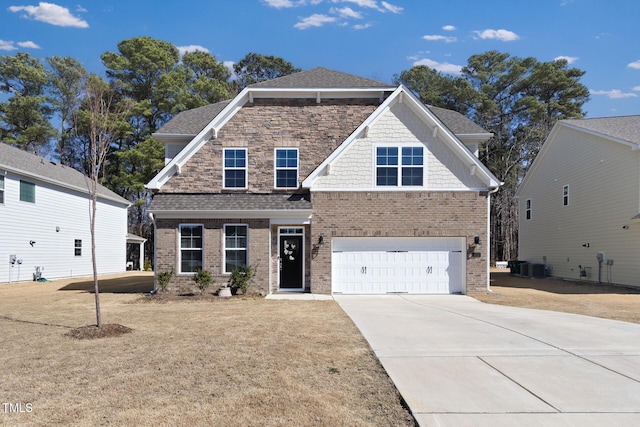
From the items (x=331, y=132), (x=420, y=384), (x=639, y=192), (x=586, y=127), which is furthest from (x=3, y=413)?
(x=586, y=127)

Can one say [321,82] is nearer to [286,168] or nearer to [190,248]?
[286,168]

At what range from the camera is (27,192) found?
2325 centimetres

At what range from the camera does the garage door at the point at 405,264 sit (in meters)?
16.9

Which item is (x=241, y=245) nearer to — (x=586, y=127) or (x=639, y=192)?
(x=639, y=192)

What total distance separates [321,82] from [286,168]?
3.81 meters

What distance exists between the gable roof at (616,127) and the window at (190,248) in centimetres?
1768

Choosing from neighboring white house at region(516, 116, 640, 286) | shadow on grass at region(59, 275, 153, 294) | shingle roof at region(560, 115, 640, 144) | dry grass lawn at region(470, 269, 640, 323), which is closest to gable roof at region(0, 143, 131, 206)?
shadow on grass at region(59, 275, 153, 294)

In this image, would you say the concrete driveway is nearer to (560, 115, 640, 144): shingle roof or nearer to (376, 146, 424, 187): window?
(376, 146, 424, 187): window

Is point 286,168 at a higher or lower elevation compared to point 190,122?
lower

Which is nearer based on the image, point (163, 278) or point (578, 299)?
point (578, 299)

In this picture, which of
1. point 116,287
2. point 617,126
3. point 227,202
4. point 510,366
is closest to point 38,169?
point 116,287

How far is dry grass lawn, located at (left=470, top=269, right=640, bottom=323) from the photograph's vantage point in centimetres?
1255

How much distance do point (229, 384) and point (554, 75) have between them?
4408cm

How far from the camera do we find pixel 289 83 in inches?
707
